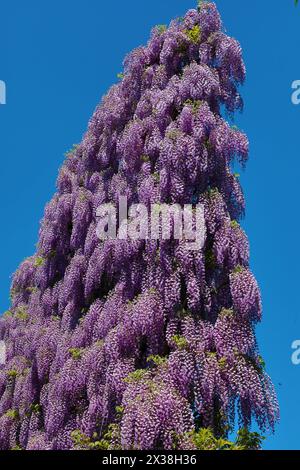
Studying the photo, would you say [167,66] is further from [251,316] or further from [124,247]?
[251,316]

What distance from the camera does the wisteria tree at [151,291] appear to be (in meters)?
9.88

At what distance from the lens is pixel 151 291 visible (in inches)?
423

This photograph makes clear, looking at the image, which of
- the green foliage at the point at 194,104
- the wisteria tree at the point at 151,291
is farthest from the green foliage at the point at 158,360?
the green foliage at the point at 194,104

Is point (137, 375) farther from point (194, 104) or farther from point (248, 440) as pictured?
point (194, 104)

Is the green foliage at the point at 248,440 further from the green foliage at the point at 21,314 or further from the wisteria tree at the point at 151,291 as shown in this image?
the green foliage at the point at 21,314

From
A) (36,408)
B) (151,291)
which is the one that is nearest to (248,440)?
(151,291)

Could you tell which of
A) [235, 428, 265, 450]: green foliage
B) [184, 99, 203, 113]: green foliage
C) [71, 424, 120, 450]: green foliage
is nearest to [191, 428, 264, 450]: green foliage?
[235, 428, 265, 450]: green foliage

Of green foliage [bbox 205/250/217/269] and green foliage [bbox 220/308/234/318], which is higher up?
green foliage [bbox 205/250/217/269]

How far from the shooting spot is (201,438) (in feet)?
29.7

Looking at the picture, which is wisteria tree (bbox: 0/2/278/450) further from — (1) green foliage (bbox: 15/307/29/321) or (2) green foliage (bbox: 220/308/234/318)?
(1) green foliage (bbox: 15/307/29/321)

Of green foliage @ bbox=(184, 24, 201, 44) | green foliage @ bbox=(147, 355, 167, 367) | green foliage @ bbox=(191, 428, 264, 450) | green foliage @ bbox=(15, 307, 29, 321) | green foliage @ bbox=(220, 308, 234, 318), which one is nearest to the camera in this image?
green foliage @ bbox=(191, 428, 264, 450)

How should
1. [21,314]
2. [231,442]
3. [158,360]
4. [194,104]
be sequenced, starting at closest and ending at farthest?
[231,442], [158,360], [194,104], [21,314]

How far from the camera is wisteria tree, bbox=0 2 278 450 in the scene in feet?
32.4
